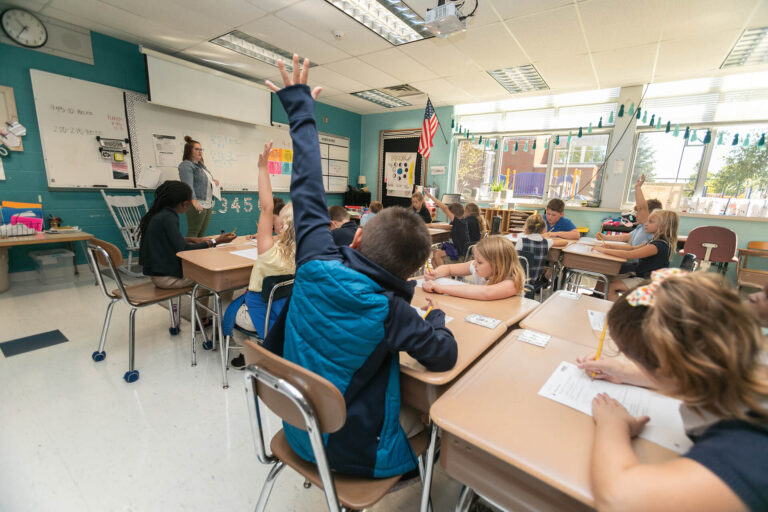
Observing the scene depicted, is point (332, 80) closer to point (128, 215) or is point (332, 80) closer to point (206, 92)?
point (206, 92)

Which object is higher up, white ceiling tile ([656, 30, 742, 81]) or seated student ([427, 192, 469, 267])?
white ceiling tile ([656, 30, 742, 81])

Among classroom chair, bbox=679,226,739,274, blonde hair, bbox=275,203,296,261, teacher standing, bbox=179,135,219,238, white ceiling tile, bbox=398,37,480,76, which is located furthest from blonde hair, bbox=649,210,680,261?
teacher standing, bbox=179,135,219,238

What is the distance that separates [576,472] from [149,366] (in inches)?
101

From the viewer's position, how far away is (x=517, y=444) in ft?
2.29

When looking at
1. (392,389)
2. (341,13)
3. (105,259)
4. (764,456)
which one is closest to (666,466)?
(764,456)

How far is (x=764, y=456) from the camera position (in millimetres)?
458

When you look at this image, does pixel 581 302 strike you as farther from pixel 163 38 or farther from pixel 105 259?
pixel 163 38

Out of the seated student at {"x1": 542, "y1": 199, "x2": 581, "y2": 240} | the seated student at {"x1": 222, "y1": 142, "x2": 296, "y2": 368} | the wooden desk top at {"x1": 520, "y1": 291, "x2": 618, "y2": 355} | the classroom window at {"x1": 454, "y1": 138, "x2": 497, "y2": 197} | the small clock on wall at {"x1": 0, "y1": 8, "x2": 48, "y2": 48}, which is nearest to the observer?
the wooden desk top at {"x1": 520, "y1": 291, "x2": 618, "y2": 355}

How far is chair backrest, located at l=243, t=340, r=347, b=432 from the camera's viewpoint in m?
0.73

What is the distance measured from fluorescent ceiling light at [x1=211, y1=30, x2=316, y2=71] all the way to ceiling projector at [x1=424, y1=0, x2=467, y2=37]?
2096mm

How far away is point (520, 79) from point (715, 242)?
3.11 m

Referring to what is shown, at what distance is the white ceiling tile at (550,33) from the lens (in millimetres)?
3000

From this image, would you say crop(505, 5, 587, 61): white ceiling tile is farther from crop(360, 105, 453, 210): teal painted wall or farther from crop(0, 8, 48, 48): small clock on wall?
crop(0, 8, 48, 48): small clock on wall

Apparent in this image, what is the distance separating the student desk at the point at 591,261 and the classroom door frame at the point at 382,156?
13.3 feet
